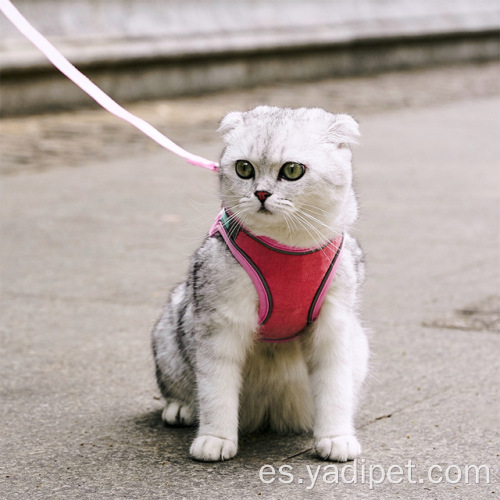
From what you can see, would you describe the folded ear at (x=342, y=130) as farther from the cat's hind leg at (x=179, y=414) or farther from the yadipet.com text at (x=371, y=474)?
the cat's hind leg at (x=179, y=414)

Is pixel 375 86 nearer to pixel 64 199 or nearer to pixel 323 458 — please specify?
pixel 64 199

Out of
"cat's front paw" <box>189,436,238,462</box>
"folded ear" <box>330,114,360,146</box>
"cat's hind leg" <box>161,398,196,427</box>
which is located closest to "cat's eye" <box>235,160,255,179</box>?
"folded ear" <box>330,114,360,146</box>

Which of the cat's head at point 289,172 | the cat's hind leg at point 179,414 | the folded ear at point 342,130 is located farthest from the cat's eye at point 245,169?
the cat's hind leg at point 179,414

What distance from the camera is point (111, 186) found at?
798 centimetres

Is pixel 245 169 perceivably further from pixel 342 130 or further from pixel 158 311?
pixel 158 311

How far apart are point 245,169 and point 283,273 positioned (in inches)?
14.0

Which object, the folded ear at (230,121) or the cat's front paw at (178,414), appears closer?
the folded ear at (230,121)

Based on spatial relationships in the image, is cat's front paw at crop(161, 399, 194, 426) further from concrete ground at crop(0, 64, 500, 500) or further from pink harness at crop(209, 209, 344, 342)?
pink harness at crop(209, 209, 344, 342)

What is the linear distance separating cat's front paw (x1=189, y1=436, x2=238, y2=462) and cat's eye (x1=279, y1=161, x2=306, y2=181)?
0.87m

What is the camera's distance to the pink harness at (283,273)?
3000 millimetres

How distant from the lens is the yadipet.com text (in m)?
2.98

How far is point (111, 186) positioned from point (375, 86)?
304 inches

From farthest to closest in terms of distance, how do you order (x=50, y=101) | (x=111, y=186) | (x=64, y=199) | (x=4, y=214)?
1. (x=50, y=101)
2. (x=111, y=186)
3. (x=64, y=199)
4. (x=4, y=214)

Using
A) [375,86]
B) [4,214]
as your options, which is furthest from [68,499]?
[375,86]
